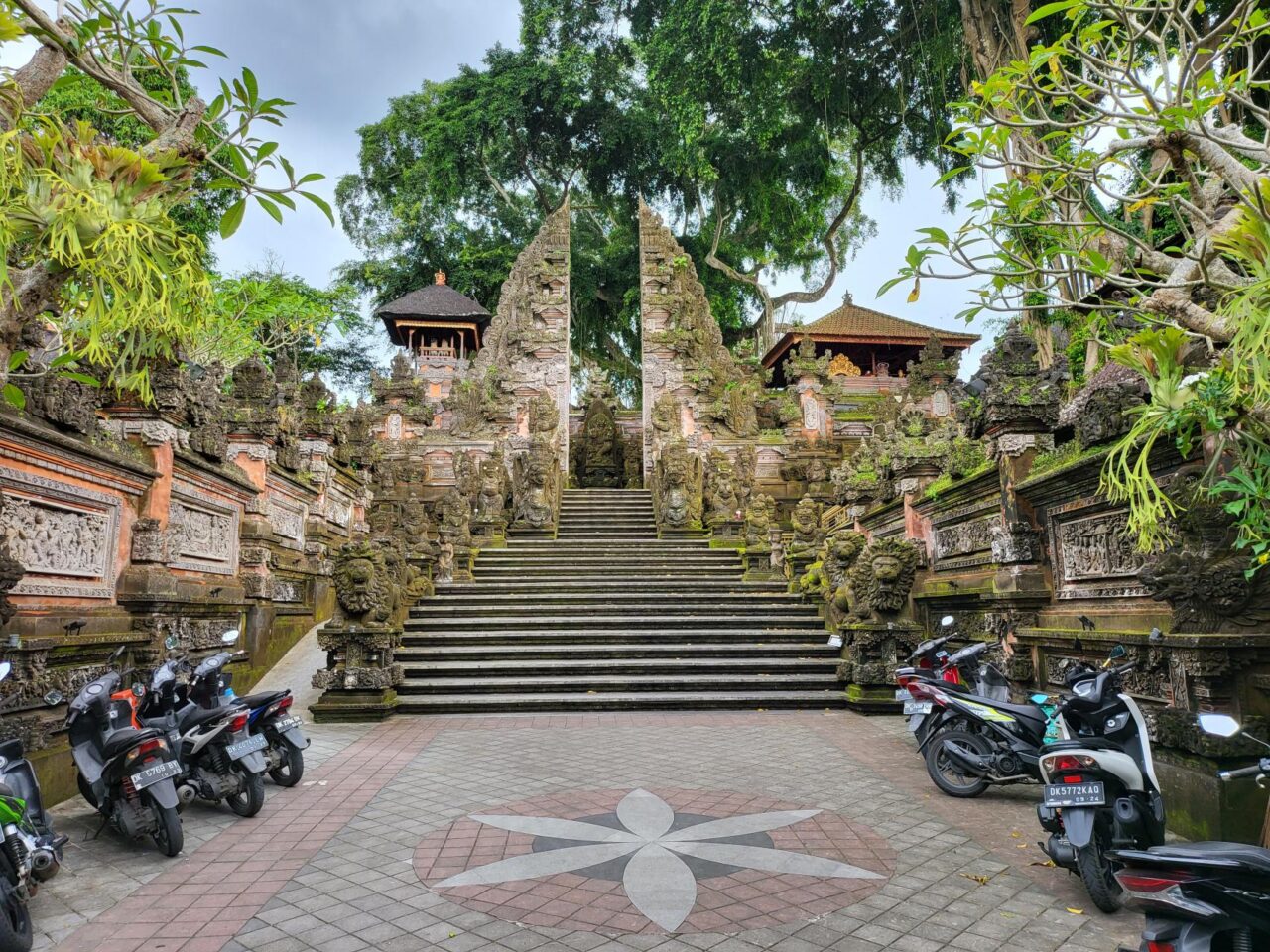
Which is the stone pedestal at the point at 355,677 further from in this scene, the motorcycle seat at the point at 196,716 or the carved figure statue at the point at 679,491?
the carved figure statue at the point at 679,491

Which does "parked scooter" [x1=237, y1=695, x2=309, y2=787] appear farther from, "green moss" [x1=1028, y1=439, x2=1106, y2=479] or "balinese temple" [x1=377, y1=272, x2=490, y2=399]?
"balinese temple" [x1=377, y1=272, x2=490, y2=399]

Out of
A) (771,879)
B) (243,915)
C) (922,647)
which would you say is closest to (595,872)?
(771,879)

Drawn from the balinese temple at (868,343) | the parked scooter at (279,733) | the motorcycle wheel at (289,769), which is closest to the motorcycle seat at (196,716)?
the parked scooter at (279,733)

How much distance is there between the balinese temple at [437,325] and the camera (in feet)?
106

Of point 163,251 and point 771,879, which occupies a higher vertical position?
point 163,251

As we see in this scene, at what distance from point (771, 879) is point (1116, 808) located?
1647mm

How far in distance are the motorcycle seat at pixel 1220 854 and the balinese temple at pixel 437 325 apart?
1205 inches

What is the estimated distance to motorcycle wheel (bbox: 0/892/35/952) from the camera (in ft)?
9.91

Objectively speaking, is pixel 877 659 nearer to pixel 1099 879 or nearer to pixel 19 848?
pixel 1099 879

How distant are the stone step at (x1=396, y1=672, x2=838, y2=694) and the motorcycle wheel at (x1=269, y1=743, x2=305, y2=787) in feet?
10.9

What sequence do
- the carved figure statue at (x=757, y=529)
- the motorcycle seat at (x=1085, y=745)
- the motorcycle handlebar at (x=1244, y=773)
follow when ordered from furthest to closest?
the carved figure statue at (x=757, y=529)
the motorcycle seat at (x=1085, y=745)
the motorcycle handlebar at (x=1244, y=773)

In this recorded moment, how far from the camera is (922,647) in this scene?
6.38m

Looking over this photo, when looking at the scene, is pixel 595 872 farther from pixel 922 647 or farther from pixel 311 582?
pixel 311 582

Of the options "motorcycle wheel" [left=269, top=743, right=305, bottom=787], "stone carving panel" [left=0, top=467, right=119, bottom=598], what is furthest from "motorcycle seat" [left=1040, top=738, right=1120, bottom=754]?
"stone carving panel" [left=0, top=467, right=119, bottom=598]
